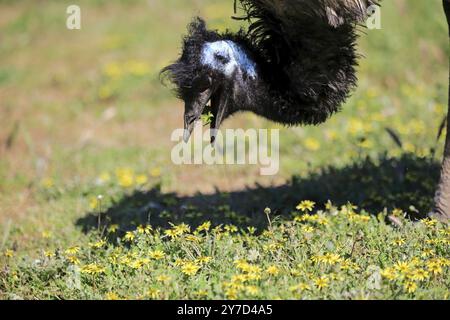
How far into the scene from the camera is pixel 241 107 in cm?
365

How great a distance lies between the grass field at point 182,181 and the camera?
3635 mm

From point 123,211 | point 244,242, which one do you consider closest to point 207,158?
point 123,211

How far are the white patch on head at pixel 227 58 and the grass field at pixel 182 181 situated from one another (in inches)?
33.6

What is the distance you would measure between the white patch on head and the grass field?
33.6 inches

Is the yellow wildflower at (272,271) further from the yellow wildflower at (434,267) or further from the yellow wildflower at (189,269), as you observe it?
the yellow wildflower at (434,267)

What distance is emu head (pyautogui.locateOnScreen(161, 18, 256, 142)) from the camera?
3.49m

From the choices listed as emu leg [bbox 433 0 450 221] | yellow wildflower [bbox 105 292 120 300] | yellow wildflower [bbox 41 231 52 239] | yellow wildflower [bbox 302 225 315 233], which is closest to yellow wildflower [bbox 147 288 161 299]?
yellow wildflower [bbox 105 292 120 300]

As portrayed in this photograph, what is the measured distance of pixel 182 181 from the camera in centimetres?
633

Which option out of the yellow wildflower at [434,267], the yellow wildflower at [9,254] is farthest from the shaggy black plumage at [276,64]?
the yellow wildflower at [9,254]

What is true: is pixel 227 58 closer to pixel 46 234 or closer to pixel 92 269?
pixel 92 269

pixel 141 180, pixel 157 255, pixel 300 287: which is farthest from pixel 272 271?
pixel 141 180

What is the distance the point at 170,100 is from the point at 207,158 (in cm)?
207

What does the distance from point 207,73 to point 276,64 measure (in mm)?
431
